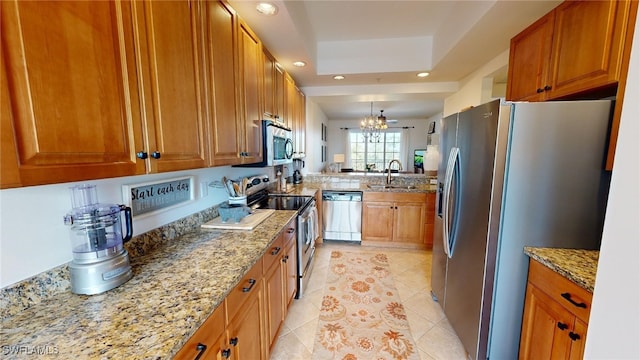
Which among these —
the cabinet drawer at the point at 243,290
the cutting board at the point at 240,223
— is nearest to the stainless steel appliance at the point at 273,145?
the cutting board at the point at 240,223

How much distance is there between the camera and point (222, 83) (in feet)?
4.61

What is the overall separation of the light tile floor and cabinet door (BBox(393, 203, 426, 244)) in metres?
0.44

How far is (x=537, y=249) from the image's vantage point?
133cm

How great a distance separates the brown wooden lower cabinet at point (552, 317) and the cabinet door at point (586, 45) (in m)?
1.04

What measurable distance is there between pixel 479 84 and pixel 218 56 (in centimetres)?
284

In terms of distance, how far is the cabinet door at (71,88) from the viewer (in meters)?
0.57

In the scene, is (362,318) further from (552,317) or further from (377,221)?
(377,221)

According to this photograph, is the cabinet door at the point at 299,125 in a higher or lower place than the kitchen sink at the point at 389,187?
higher

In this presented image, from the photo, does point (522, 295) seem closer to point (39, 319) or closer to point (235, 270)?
point (235, 270)

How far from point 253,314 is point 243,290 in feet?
0.79

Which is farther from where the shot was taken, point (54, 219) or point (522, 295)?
point (522, 295)

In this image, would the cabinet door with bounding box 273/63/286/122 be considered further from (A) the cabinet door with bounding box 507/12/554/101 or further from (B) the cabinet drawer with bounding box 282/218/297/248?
(A) the cabinet door with bounding box 507/12/554/101

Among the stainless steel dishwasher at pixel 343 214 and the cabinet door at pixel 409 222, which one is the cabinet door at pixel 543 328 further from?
the stainless steel dishwasher at pixel 343 214

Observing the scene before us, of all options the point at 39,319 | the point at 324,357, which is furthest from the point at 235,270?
the point at 324,357
